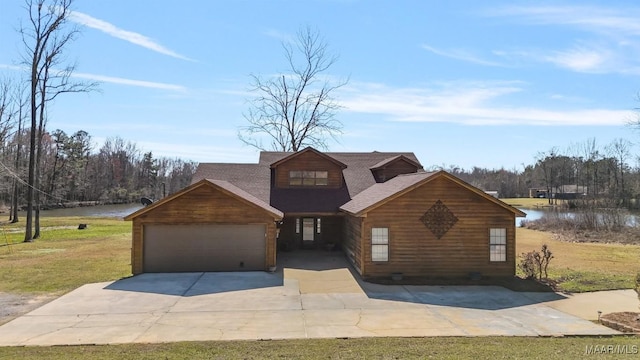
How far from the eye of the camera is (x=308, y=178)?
2383 cm

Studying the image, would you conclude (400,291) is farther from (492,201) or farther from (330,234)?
(330,234)

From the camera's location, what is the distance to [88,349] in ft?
28.2

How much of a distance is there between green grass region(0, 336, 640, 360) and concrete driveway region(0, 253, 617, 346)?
0.57 m

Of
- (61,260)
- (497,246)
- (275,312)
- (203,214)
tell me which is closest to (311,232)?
(203,214)

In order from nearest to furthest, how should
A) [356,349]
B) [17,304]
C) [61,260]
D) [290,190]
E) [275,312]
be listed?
1. [356,349]
2. [275,312]
3. [17,304]
4. [61,260]
5. [290,190]

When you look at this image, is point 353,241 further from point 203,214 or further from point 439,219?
point 203,214

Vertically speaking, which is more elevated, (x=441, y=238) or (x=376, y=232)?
(x=376, y=232)

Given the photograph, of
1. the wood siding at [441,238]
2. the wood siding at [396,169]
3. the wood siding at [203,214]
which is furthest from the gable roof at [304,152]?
the wood siding at [441,238]

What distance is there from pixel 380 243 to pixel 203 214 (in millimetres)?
7022

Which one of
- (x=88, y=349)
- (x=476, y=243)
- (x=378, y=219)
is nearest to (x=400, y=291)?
(x=378, y=219)

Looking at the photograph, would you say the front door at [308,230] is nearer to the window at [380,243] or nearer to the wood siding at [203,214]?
the wood siding at [203,214]

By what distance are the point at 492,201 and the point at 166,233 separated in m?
12.8

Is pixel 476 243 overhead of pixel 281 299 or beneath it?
overhead

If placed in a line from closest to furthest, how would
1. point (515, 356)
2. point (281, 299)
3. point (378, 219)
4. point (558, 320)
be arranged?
1. point (515, 356)
2. point (558, 320)
3. point (281, 299)
4. point (378, 219)
